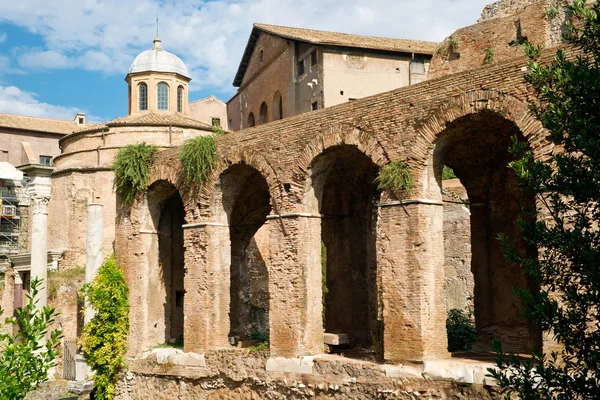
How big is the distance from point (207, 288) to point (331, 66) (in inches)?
410

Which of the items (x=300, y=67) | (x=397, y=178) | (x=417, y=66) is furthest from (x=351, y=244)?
(x=300, y=67)

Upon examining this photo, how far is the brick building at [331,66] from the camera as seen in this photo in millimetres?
22969

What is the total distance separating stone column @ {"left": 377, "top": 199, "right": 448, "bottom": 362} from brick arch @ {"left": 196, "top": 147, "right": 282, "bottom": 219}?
274 centimetres

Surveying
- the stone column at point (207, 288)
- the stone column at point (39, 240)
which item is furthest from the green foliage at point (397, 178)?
the stone column at point (39, 240)

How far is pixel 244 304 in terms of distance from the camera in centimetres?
1755

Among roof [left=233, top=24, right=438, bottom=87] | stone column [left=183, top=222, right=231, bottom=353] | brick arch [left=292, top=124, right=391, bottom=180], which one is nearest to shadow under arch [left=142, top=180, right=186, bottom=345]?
stone column [left=183, top=222, right=231, bottom=353]

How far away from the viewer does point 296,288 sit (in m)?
13.2

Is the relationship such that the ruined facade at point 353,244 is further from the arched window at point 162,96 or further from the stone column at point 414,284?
the arched window at point 162,96

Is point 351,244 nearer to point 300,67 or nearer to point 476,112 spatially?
point 476,112

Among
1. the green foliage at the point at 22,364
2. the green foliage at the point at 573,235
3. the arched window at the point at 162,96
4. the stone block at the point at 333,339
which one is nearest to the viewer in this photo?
the green foliage at the point at 573,235

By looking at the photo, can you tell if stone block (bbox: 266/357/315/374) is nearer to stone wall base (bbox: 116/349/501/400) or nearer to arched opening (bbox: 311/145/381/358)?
stone wall base (bbox: 116/349/501/400)

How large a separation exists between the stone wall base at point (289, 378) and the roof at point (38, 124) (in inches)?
1086

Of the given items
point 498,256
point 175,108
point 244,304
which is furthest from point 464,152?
point 175,108

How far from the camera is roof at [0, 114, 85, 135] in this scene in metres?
41.2
